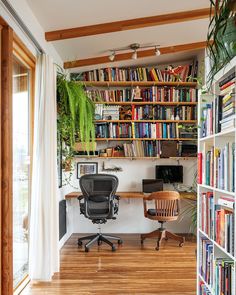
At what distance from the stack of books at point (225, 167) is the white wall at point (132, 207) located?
135 inches

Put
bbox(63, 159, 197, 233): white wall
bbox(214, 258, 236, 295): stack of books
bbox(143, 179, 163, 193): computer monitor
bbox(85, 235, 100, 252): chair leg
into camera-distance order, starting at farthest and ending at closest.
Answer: bbox(63, 159, 197, 233): white wall, bbox(143, 179, 163, 193): computer monitor, bbox(85, 235, 100, 252): chair leg, bbox(214, 258, 236, 295): stack of books

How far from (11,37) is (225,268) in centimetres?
229

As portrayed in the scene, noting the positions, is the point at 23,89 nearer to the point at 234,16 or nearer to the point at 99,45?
the point at 99,45

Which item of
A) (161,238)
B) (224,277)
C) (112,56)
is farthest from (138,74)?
(224,277)

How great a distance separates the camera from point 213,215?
227 cm

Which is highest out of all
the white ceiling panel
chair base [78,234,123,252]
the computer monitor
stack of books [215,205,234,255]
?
the white ceiling panel

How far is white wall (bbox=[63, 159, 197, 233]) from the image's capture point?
5.54 m

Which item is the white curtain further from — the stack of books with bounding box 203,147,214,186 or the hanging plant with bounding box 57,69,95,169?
the stack of books with bounding box 203,147,214,186

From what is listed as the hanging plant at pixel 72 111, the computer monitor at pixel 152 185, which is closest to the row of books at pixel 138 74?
the hanging plant at pixel 72 111

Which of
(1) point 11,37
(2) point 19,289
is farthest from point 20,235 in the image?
(1) point 11,37

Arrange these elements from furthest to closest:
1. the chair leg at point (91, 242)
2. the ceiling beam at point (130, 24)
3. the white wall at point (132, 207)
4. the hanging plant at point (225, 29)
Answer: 1. the white wall at point (132, 207)
2. the chair leg at point (91, 242)
3. the ceiling beam at point (130, 24)
4. the hanging plant at point (225, 29)

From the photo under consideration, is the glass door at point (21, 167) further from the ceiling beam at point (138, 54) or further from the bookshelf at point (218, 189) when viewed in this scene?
the bookshelf at point (218, 189)

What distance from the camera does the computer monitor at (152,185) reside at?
17.5ft

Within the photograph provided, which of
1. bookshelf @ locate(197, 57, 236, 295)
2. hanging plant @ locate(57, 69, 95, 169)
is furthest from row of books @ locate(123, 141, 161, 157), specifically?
bookshelf @ locate(197, 57, 236, 295)
